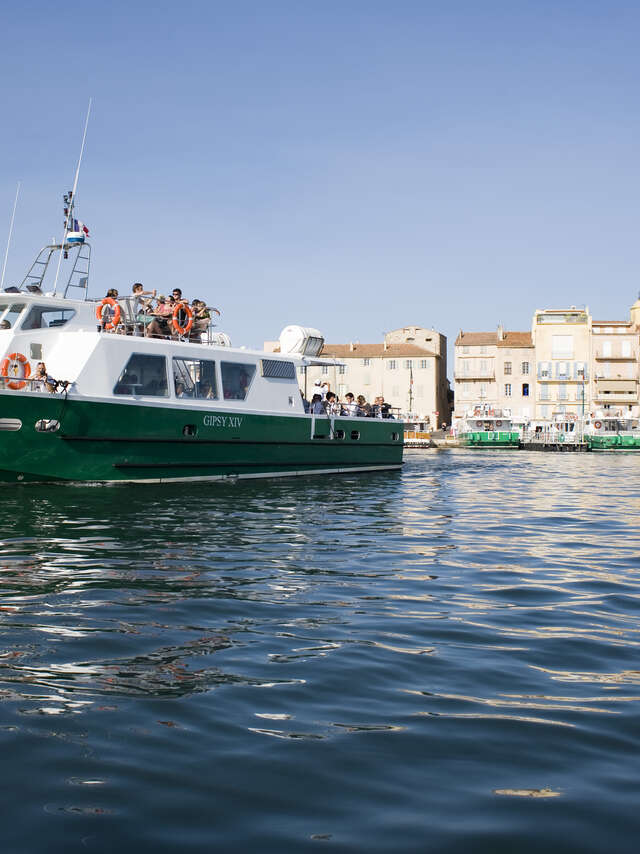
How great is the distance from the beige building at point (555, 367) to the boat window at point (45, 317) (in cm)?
6530

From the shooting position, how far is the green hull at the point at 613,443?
6519cm

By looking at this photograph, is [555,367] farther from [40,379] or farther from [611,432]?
[40,379]

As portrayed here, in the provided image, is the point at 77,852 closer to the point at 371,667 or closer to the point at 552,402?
the point at 371,667

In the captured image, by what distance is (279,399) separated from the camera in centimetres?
2127

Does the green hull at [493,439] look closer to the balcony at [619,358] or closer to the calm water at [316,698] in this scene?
the balcony at [619,358]

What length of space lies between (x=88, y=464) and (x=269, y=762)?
14.2 metres

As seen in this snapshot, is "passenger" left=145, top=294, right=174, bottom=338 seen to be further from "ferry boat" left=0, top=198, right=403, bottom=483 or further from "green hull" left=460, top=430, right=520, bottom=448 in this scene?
"green hull" left=460, top=430, right=520, bottom=448

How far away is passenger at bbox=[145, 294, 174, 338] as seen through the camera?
19.1 metres

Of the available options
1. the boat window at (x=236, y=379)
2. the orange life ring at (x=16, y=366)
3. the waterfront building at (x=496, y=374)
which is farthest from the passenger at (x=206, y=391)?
the waterfront building at (x=496, y=374)

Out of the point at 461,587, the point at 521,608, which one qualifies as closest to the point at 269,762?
the point at 521,608

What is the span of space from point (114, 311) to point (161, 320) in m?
1.28

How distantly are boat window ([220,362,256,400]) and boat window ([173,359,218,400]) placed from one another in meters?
0.33

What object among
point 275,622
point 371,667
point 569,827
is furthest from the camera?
point 275,622

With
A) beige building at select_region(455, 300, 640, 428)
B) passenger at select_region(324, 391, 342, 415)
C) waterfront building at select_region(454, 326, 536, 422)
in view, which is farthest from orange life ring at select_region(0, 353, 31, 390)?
waterfront building at select_region(454, 326, 536, 422)
